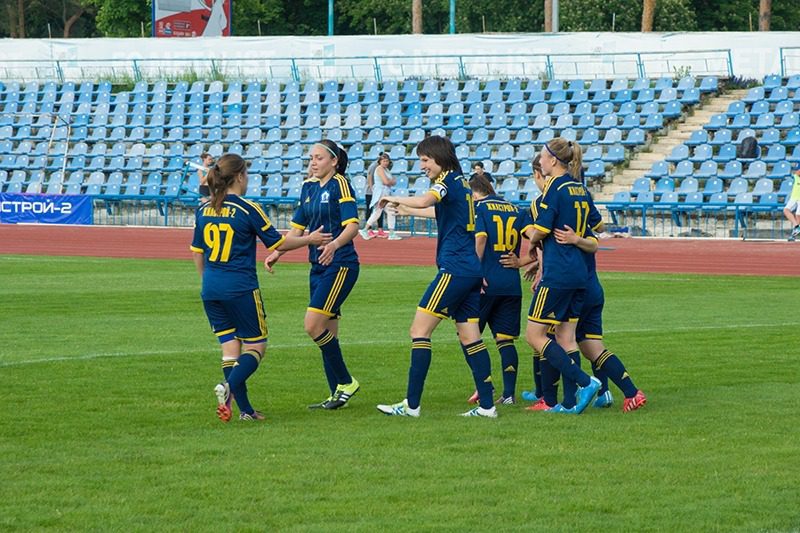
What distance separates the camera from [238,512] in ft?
21.3

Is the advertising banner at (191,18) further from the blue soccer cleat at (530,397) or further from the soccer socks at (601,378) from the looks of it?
the soccer socks at (601,378)

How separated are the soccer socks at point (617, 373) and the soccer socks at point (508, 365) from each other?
0.76 meters

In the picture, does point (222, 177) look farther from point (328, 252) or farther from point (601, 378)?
point (601, 378)

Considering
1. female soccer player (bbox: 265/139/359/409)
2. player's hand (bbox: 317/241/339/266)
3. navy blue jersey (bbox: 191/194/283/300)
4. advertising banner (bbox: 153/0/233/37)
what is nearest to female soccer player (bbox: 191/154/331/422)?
navy blue jersey (bbox: 191/194/283/300)

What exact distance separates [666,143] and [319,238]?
26888mm

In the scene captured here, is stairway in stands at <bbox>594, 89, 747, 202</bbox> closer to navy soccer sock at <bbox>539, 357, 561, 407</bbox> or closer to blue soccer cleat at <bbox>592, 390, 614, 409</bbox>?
blue soccer cleat at <bbox>592, 390, 614, 409</bbox>

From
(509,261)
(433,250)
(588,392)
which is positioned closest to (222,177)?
(509,261)

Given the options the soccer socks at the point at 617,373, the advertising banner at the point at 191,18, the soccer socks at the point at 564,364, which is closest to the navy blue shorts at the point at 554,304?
the soccer socks at the point at 564,364

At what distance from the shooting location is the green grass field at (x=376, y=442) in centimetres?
651

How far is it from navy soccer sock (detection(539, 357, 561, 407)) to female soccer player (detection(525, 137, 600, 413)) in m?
0.33

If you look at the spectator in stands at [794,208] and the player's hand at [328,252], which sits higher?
the player's hand at [328,252]

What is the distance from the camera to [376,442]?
8.30 m

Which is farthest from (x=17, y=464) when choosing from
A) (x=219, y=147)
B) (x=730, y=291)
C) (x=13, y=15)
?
(x=13, y=15)

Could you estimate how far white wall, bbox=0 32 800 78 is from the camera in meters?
37.3
